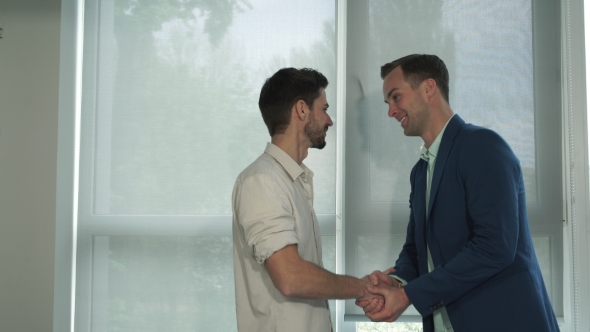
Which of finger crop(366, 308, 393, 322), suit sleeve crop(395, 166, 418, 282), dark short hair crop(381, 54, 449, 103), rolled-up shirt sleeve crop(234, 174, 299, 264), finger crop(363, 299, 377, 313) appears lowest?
finger crop(366, 308, 393, 322)

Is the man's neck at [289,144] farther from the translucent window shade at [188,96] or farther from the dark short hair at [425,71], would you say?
the translucent window shade at [188,96]

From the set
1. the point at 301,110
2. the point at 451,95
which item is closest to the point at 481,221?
the point at 301,110

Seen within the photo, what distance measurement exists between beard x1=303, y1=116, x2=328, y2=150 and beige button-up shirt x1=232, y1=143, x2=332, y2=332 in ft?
0.38

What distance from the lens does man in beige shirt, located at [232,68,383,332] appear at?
4.89 feet

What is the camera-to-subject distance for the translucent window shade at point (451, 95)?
2.57m

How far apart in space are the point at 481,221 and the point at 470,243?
85 millimetres

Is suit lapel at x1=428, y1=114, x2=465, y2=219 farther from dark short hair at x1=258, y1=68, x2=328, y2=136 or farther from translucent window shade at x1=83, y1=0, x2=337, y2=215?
translucent window shade at x1=83, y1=0, x2=337, y2=215

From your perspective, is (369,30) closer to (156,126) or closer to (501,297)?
(156,126)

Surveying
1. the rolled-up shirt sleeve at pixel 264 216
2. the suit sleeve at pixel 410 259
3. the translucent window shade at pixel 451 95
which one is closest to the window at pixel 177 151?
the translucent window shade at pixel 451 95

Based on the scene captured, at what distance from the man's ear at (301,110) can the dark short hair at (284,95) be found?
0.04 feet

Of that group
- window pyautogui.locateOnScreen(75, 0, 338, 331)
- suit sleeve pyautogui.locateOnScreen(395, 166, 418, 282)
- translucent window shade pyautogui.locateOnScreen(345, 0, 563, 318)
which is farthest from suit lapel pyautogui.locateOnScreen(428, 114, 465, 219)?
window pyautogui.locateOnScreen(75, 0, 338, 331)

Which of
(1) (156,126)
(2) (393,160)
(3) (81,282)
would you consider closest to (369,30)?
(2) (393,160)

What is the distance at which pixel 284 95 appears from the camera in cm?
176

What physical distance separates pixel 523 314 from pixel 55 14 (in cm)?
249
